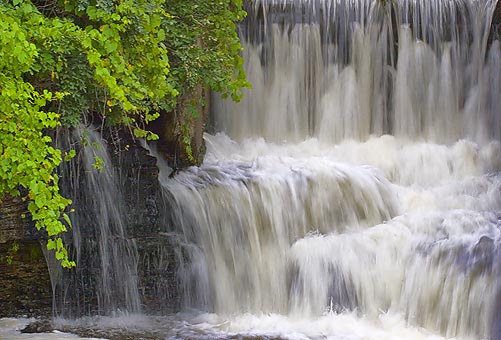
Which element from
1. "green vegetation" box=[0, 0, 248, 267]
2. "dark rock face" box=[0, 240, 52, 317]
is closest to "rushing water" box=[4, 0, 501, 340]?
"dark rock face" box=[0, 240, 52, 317]

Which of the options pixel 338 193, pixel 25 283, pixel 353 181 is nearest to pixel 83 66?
pixel 25 283

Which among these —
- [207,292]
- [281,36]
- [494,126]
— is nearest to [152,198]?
[207,292]

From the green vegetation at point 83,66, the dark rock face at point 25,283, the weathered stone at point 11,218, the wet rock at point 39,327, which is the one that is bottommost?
the wet rock at point 39,327

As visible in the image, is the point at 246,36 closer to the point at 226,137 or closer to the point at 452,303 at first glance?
the point at 226,137

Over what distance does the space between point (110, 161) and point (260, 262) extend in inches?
86.8

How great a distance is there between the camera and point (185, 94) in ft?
33.0

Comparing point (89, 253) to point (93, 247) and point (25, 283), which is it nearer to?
point (93, 247)

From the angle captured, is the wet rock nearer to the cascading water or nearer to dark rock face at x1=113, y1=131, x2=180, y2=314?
dark rock face at x1=113, y1=131, x2=180, y2=314

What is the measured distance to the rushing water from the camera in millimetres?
9367

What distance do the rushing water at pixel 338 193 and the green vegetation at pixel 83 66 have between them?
1396 mm

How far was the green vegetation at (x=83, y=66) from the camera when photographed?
19.3ft

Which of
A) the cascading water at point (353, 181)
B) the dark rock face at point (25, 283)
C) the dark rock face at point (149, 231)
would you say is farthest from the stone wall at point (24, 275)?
the cascading water at point (353, 181)

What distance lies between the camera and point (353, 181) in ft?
36.0

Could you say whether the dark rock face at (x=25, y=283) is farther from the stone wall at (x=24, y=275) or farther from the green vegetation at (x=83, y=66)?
the green vegetation at (x=83, y=66)
